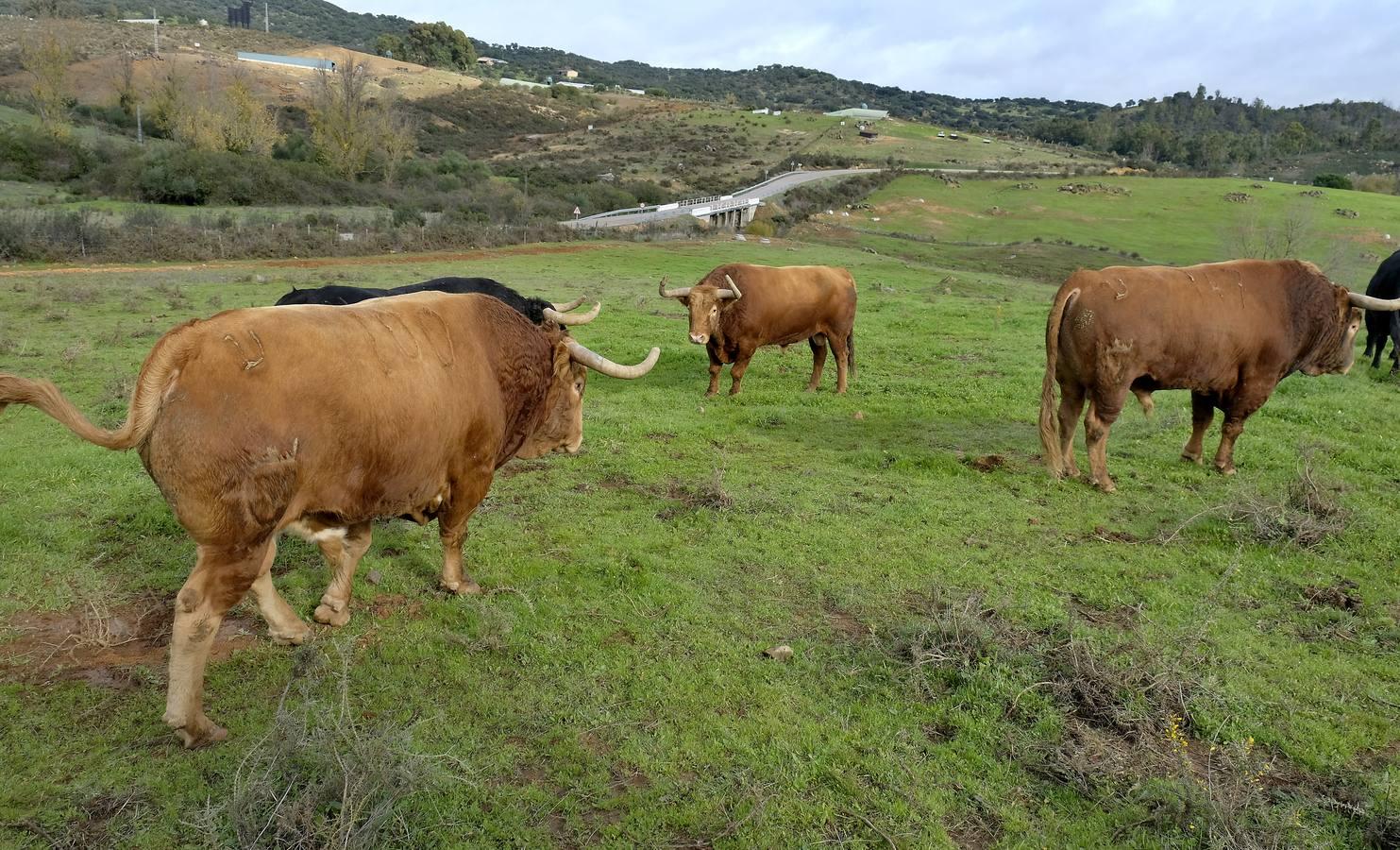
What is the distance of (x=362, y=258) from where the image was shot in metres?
26.8

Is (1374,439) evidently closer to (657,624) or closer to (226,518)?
(657,624)

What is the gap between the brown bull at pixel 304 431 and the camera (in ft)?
12.2

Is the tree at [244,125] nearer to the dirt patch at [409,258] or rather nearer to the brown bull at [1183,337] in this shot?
the dirt patch at [409,258]

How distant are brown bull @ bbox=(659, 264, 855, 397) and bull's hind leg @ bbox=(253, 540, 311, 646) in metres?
7.66

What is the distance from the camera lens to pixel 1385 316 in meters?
14.8

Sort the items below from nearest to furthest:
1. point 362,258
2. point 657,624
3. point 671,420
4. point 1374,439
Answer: point 657,624 → point 1374,439 → point 671,420 → point 362,258

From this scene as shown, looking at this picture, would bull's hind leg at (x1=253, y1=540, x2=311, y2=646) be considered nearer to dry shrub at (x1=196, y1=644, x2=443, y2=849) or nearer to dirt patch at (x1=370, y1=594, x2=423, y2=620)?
dirt patch at (x1=370, y1=594, x2=423, y2=620)

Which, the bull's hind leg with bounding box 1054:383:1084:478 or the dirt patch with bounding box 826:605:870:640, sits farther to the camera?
the bull's hind leg with bounding box 1054:383:1084:478

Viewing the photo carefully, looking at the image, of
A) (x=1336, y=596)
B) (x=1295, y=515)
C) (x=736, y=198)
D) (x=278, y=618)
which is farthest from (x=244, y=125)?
(x=1336, y=596)

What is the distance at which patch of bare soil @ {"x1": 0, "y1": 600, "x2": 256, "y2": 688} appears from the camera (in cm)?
452

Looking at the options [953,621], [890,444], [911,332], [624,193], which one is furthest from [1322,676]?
[624,193]

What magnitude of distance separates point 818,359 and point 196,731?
10470 mm

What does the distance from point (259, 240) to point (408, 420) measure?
26775mm

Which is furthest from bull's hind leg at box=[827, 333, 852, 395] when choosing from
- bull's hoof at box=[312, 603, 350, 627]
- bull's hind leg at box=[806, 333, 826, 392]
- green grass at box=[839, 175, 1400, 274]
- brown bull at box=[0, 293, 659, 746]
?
green grass at box=[839, 175, 1400, 274]
